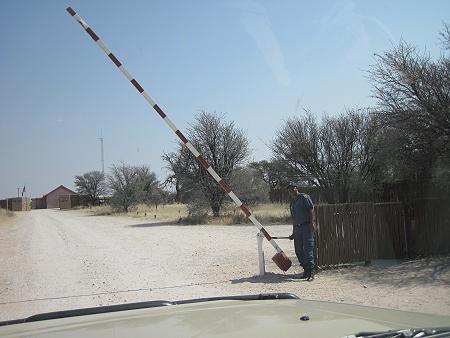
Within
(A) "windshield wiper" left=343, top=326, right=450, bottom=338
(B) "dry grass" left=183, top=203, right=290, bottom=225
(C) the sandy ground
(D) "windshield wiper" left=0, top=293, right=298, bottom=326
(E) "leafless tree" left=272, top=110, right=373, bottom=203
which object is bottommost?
(C) the sandy ground

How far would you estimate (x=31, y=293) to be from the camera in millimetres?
10156

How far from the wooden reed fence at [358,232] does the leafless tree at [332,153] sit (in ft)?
37.6

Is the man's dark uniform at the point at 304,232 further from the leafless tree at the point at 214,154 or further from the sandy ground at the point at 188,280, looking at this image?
the leafless tree at the point at 214,154

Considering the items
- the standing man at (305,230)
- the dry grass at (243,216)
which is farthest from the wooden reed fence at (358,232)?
the dry grass at (243,216)

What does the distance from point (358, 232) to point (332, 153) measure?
14.0m

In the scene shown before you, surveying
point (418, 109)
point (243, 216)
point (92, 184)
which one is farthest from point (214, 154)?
point (92, 184)

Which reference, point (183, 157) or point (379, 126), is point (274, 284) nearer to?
point (379, 126)

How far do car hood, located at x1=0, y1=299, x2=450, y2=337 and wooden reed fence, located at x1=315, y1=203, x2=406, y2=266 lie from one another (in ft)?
24.6

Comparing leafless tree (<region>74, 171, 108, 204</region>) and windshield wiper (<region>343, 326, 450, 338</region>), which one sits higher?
leafless tree (<region>74, 171, 108, 204</region>)

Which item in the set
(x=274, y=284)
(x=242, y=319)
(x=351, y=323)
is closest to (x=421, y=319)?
(x=351, y=323)

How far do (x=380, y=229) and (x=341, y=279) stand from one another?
2275 millimetres

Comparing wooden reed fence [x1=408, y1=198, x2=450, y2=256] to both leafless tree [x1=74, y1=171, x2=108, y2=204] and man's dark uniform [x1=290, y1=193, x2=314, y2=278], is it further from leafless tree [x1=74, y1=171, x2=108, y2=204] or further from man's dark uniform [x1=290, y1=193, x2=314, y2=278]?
leafless tree [x1=74, y1=171, x2=108, y2=204]

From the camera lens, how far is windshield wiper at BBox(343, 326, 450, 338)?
8.19 ft

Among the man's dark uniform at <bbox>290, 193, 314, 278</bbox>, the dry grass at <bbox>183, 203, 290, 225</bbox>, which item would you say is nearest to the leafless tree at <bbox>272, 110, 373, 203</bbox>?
the dry grass at <bbox>183, 203, 290, 225</bbox>
